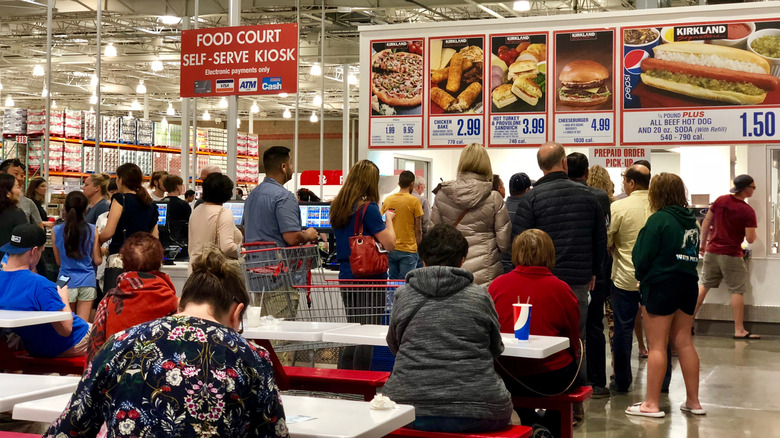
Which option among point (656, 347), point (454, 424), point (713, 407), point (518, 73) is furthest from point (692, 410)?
point (518, 73)

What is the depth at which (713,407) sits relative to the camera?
5832 millimetres

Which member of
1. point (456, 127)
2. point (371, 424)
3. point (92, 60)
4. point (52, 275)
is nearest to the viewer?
point (371, 424)

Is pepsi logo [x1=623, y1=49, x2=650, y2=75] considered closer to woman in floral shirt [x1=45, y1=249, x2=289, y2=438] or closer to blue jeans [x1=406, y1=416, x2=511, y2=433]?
blue jeans [x1=406, y1=416, x2=511, y2=433]

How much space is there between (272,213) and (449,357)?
2.54 meters

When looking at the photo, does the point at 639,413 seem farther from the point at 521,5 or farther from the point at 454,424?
the point at 521,5

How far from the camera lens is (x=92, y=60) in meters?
21.1

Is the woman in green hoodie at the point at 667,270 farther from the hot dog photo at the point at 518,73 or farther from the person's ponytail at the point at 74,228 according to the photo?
the person's ponytail at the point at 74,228

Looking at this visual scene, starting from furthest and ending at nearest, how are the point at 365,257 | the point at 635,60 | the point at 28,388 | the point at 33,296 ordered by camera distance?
1. the point at 635,60
2. the point at 365,257
3. the point at 33,296
4. the point at 28,388

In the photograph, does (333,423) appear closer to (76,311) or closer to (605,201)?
(605,201)

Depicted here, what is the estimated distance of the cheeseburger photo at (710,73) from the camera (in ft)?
24.7

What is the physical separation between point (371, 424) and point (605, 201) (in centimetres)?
383

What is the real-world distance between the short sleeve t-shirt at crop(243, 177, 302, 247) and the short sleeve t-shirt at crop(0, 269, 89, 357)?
134 cm

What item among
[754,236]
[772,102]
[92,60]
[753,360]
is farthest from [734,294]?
[92,60]

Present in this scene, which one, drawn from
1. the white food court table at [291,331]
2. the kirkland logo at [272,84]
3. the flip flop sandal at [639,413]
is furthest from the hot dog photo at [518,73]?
the white food court table at [291,331]
